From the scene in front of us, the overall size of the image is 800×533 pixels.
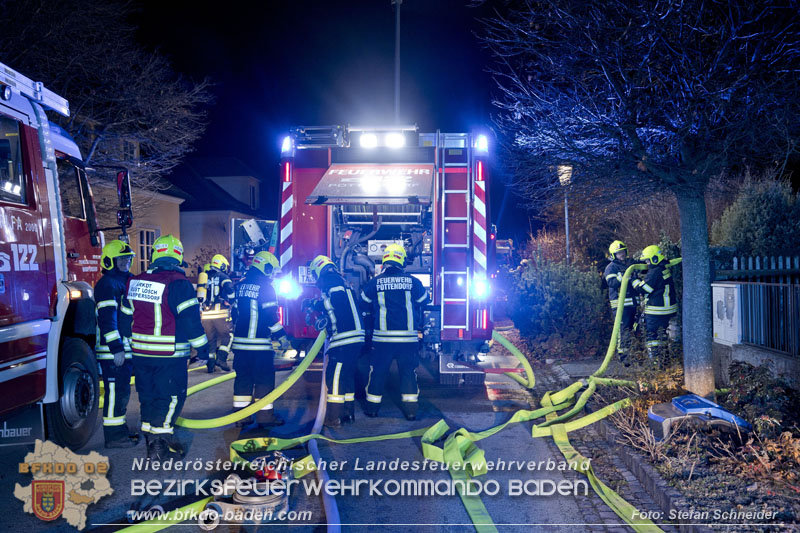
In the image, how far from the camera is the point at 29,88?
17.1 ft

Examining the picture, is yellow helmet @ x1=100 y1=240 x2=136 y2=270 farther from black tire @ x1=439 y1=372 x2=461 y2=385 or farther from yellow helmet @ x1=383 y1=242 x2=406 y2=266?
black tire @ x1=439 y1=372 x2=461 y2=385

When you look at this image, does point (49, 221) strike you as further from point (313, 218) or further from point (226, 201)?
point (226, 201)

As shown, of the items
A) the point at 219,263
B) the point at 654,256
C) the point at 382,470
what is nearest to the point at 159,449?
the point at 382,470

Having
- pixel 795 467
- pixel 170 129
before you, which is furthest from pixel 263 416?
pixel 170 129

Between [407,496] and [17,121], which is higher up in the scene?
[17,121]

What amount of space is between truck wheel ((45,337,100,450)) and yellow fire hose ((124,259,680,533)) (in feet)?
3.04

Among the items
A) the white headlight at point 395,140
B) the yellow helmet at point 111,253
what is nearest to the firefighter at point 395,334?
the white headlight at point 395,140

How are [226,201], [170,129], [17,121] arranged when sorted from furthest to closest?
[226,201], [170,129], [17,121]

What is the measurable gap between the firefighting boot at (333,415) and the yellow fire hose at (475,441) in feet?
1.66

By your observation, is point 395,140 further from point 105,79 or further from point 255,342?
point 105,79

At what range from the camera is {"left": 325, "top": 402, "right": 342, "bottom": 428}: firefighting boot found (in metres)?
6.20

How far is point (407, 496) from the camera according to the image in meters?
4.39

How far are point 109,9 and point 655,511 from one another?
13.6m

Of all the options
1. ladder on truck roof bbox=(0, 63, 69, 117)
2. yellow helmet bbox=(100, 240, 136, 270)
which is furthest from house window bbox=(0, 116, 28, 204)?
yellow helmet bbox=(100, 240, 136, 270)
